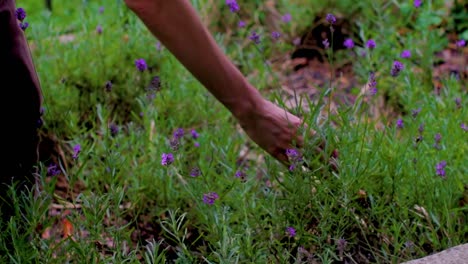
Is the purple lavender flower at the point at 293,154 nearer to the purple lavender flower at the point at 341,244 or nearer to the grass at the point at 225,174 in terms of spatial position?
the grass at the point at 225,174

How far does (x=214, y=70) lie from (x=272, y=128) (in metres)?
0.27

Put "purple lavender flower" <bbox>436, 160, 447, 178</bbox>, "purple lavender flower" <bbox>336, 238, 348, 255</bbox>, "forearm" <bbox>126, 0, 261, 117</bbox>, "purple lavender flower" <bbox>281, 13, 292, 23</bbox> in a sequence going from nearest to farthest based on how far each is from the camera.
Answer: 1. "forearm" <bbox>126, 0, 261, 117</bbox>
2. "purple lavender flower" <bbox>336, 238, 348, 255</bbox>
3. "purple lavender flower" <bbox>436, 160, 447, 178</bbox>
4. "purple lavender flower" <bbox>281, 13, 292, 23</bbox>

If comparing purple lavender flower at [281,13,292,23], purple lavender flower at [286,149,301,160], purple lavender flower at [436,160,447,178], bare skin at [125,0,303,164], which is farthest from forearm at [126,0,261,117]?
purple lavender flower at [281,13,292,23]

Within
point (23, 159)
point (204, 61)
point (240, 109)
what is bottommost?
point (23, 159)

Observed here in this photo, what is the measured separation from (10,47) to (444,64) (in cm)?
276

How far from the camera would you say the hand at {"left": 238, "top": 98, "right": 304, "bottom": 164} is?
2.59m

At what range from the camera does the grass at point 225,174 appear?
2588mm

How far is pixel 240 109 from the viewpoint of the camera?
2.57 meters

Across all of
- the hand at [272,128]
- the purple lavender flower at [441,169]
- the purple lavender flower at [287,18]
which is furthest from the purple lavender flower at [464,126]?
the purple lavender flower at [287,18]

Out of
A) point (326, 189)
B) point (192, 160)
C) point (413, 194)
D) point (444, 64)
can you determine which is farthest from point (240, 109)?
point (444, 64)

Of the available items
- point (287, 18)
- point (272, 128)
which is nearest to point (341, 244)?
point (272, 128)

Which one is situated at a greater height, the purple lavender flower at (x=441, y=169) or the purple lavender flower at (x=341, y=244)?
the purple lavender flower at (x=441, y=169)

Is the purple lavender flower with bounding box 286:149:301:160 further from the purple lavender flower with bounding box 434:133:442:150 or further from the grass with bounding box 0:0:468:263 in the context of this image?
the purple lavender flower with bounding box 434:133:442:150

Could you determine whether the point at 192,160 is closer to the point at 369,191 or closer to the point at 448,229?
the point at 369,191
